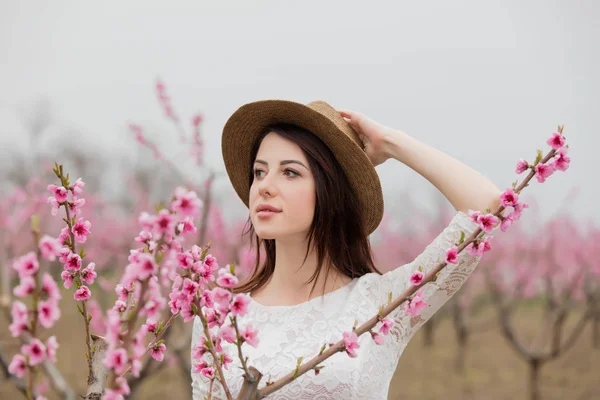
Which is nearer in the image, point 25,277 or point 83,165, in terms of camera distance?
point 25,277

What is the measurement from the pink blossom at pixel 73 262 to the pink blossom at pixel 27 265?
294mm

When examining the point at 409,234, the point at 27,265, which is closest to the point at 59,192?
the point at 27,265

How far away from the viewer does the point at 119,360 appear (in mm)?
664

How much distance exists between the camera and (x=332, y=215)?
172 cm

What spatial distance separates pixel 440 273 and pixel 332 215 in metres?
0.36

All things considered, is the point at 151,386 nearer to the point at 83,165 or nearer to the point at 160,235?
the point at 160,235

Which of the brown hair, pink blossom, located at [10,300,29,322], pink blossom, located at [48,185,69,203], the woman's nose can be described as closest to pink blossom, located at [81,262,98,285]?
pink blossom, located at [48,185,69,203]

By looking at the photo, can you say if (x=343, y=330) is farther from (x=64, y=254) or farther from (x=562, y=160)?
(x=64, y=254)

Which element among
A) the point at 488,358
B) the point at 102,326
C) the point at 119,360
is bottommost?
the point at 119,360

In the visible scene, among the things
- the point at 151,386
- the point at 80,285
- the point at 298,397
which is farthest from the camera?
the point at 151,386

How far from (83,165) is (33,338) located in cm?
2237

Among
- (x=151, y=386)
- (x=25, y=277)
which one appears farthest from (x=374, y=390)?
(x=151, y=386)

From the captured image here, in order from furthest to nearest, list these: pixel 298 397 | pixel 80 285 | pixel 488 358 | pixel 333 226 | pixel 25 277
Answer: pixel 488 358 → pixel 333 226 → pixel 298 397 → pixel 80 285 → pixel 25 277

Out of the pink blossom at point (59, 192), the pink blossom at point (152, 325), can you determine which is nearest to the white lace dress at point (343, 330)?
the pink blossom at point (152, 325)
